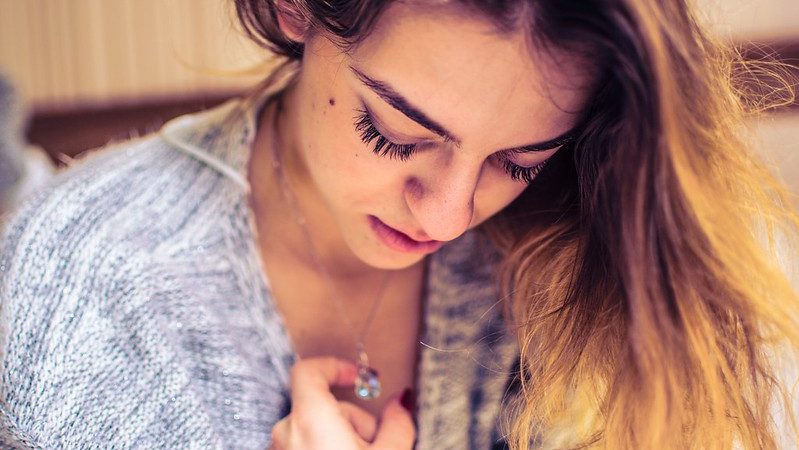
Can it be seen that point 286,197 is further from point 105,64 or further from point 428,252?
point 105,64

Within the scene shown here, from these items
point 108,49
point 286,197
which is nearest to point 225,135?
point 286,197

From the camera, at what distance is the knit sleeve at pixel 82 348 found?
739 mm

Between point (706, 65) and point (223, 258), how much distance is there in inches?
21.5

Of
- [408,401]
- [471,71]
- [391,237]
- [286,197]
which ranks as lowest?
[408,401]

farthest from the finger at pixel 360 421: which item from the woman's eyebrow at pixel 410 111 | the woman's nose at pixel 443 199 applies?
the woman's eyebrow at pixel 410 111

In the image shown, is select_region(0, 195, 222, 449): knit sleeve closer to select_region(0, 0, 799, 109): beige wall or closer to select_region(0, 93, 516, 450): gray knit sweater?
select_region(0, 93, 516, 450): gray knit sweater

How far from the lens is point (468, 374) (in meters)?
0.99

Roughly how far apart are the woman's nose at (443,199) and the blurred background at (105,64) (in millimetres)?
1368

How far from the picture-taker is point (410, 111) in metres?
0.66

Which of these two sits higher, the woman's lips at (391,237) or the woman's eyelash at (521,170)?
the woman's eyelash at (521,170)

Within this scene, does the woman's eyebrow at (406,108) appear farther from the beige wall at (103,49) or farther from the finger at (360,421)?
the beige wall at (103,49)

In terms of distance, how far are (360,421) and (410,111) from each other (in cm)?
38

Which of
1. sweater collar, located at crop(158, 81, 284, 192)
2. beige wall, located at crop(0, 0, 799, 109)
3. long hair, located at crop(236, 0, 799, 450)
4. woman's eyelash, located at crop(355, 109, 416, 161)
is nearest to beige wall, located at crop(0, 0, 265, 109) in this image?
beige wall, located at crop(0, 0, 799, 109)

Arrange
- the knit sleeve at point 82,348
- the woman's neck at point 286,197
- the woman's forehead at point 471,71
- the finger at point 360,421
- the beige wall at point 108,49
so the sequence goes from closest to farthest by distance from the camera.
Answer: the woman's forehead at point 471,71 → the knit sleeve at point 82,348 → the finger at point 360,421 → the woman's neck at point 286,197 → the beige wall at point 108,49
